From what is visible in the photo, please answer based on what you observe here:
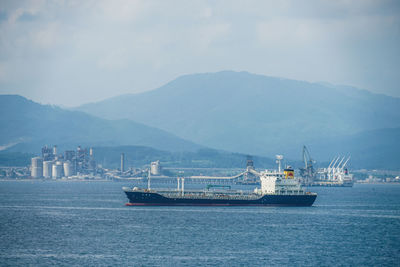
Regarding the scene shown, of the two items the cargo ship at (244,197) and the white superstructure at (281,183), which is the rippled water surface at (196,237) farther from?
the white superstructure at (281,183)

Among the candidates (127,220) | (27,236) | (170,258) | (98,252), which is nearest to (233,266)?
(170,258)

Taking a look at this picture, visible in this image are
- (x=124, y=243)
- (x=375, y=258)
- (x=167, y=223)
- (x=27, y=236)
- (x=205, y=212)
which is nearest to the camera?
(x=375, y=258)

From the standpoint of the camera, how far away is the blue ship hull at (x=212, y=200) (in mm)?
127356

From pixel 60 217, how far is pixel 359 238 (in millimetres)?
47486

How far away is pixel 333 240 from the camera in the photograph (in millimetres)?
81688

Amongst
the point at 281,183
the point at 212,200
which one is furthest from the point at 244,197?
the point at 281,183

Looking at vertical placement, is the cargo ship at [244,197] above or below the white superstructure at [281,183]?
below

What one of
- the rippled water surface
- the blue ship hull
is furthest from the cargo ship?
the rippled water surface

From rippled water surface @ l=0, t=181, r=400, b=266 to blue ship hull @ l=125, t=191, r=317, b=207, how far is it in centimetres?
529

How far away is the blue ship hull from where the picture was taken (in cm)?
12736

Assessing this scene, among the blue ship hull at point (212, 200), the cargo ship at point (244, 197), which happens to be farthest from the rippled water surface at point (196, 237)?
the cargo ship at point (244, 197)

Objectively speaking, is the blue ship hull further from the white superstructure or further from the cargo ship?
the white superstructure

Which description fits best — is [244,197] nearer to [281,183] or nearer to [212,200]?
→ [212,200]

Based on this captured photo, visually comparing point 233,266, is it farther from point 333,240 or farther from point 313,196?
point 313,196
